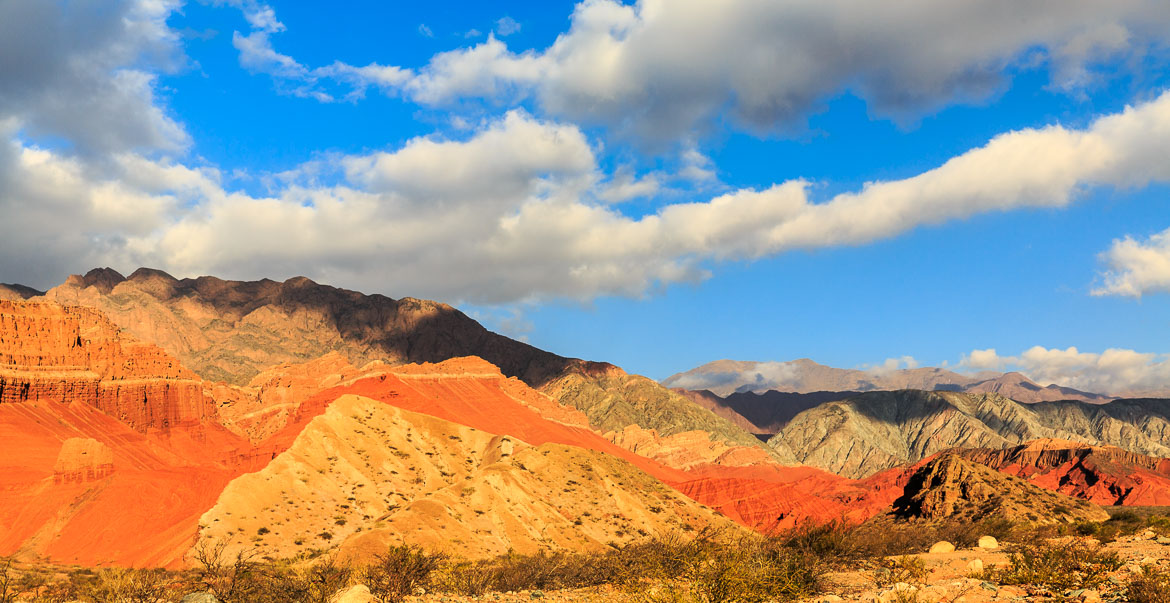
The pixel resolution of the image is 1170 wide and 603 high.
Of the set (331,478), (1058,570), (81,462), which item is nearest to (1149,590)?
(1058,570)

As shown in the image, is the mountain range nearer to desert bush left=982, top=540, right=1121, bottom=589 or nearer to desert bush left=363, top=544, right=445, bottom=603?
desert bush left=363, top=544, right=445, bottom=603

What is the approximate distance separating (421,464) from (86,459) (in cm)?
2892

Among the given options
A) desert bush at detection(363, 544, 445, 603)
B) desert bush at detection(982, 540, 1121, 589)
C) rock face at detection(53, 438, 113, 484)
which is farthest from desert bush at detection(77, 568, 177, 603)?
rock face at detection(53, 438, 113, 484)

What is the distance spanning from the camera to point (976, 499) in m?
67.6

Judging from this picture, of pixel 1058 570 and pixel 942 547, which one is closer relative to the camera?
pixel 1058 570

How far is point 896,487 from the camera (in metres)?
117

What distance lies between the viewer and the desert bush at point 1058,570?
54.1 ft

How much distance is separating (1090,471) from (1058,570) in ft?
429

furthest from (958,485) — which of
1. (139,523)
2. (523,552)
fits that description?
(139,523)

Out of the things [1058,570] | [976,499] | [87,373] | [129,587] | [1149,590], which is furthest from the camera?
[87,373]

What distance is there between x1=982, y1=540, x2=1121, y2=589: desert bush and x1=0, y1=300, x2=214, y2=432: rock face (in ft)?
318

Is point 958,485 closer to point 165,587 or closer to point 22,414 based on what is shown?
point 165,587

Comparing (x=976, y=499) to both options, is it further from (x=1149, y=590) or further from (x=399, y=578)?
(x=399, y=578)

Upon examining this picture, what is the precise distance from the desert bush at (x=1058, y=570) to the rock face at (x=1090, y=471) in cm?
9830
